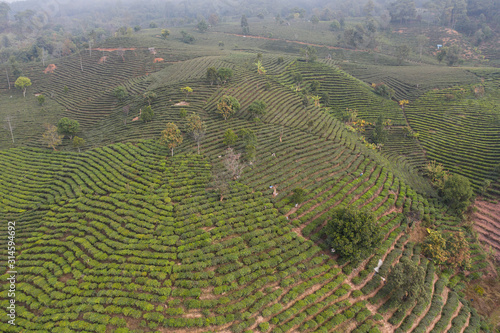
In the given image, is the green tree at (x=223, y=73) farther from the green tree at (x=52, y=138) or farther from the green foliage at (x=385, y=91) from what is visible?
the green foliage at (x=385, y=91)

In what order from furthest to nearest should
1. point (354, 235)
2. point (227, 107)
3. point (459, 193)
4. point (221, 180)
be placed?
point (227, 107) < point (459, 193) < point (221, 180) < point (354, 235)

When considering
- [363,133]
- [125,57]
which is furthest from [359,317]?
A: [125,57]

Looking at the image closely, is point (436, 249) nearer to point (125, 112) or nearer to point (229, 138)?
point (229, 138)

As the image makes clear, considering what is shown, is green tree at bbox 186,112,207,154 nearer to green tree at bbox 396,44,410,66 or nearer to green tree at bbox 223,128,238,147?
green tree at bbox 223,128,238,147

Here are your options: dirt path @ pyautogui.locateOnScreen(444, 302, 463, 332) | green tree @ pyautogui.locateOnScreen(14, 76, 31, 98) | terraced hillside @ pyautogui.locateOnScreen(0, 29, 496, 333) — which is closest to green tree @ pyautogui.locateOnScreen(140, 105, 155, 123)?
terraced hillside @ pyautogui.locateOnScreen(0, 29, 496, 333)

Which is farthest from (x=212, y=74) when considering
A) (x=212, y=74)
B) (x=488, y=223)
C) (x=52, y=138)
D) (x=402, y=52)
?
(x=402, y=52)
